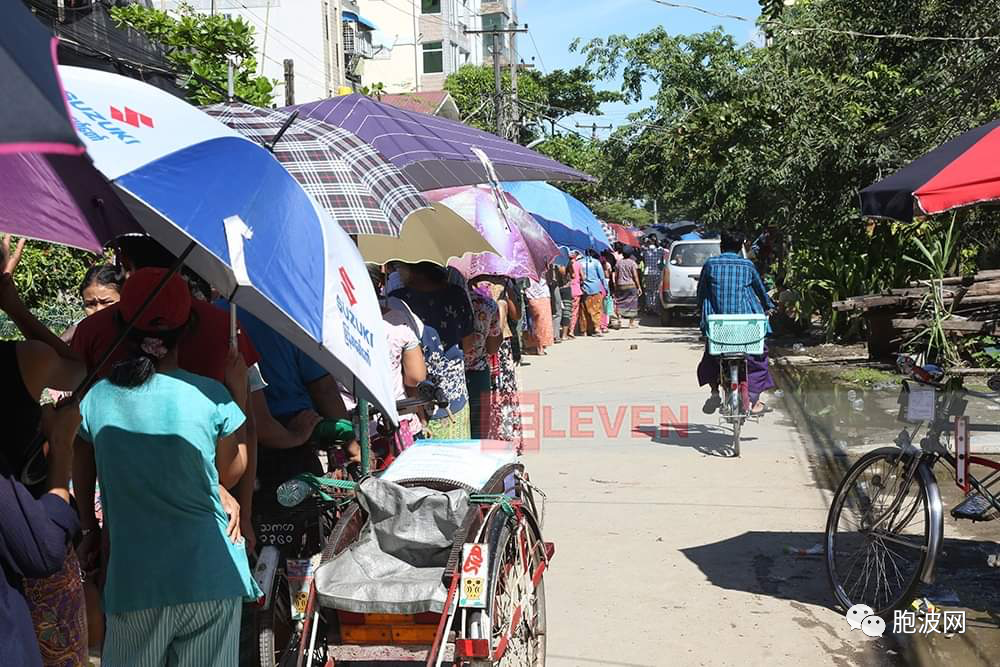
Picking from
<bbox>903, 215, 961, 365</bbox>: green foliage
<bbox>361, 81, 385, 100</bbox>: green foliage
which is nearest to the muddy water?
<bbox>903, 215, 961, 365</bbox>: green foliage

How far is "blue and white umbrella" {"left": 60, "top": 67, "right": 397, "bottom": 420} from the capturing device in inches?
101

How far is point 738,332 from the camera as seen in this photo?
990cm

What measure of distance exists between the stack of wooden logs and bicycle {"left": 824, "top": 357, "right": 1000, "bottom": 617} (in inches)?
57.7

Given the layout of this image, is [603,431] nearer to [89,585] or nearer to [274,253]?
[89,585]

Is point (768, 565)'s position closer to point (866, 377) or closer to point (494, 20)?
point (866, 377)

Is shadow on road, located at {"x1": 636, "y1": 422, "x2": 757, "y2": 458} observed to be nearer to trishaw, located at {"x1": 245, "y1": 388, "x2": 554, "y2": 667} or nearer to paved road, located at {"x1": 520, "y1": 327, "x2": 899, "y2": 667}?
paved road, located at {"x1": 520, "y1": 327, "x2": 899, "y2": 667}

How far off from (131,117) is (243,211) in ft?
1.14

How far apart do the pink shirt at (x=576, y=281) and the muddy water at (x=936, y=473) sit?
6.95 m

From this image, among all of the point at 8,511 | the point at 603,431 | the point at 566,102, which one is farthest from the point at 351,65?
the point at 8,511

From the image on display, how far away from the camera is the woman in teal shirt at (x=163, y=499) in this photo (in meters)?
3.19

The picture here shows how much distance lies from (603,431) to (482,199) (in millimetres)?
4084

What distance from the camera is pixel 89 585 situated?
4051mm

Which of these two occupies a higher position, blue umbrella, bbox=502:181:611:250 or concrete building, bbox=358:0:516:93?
concrete building, bbox=358:0:516:93

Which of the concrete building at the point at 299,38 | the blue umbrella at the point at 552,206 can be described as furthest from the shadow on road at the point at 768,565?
the concrete building at the point at 299,38
